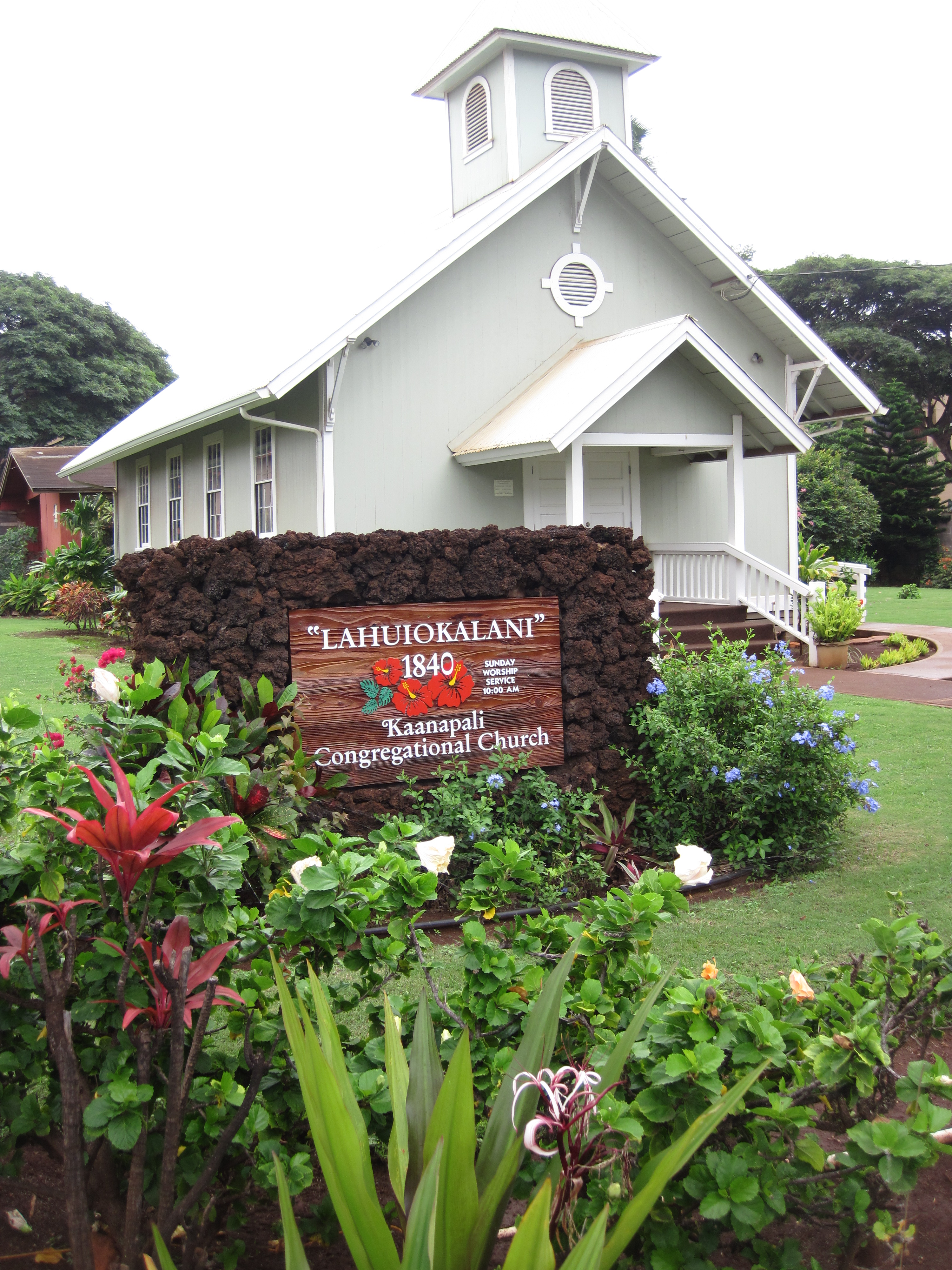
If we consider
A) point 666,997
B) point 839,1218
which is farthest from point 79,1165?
point 839,1218

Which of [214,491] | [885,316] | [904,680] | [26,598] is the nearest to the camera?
[904,680]

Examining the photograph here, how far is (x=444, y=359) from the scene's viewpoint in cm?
1366

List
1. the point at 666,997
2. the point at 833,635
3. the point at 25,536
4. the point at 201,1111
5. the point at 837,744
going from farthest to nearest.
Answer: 1. the point at 25,536
2. the point at 833,635
3. the point at 837,744
4. the point at 666,997
5. the point at 201,1111

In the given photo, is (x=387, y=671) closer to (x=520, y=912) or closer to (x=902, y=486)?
(x=520, y=912)

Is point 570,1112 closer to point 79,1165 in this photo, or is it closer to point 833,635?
point 79,1165

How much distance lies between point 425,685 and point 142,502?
1624 cm

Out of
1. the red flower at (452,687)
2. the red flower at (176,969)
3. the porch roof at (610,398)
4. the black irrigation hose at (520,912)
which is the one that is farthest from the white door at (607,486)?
the red flower at (176,969)

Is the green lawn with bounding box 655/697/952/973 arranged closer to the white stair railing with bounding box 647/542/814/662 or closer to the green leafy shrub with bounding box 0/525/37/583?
the white stair railing with bounding box 647/542/814/662

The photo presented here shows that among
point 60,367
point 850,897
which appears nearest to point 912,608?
point 850,897

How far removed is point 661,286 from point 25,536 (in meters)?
24.0

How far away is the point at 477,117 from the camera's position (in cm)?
1586

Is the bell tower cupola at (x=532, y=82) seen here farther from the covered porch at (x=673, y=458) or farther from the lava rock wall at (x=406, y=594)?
the lava rock wall at (x=406, y=594)

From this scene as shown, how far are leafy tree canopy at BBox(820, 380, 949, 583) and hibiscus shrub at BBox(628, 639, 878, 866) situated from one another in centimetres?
2586

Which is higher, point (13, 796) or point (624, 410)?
point (624, 410)
